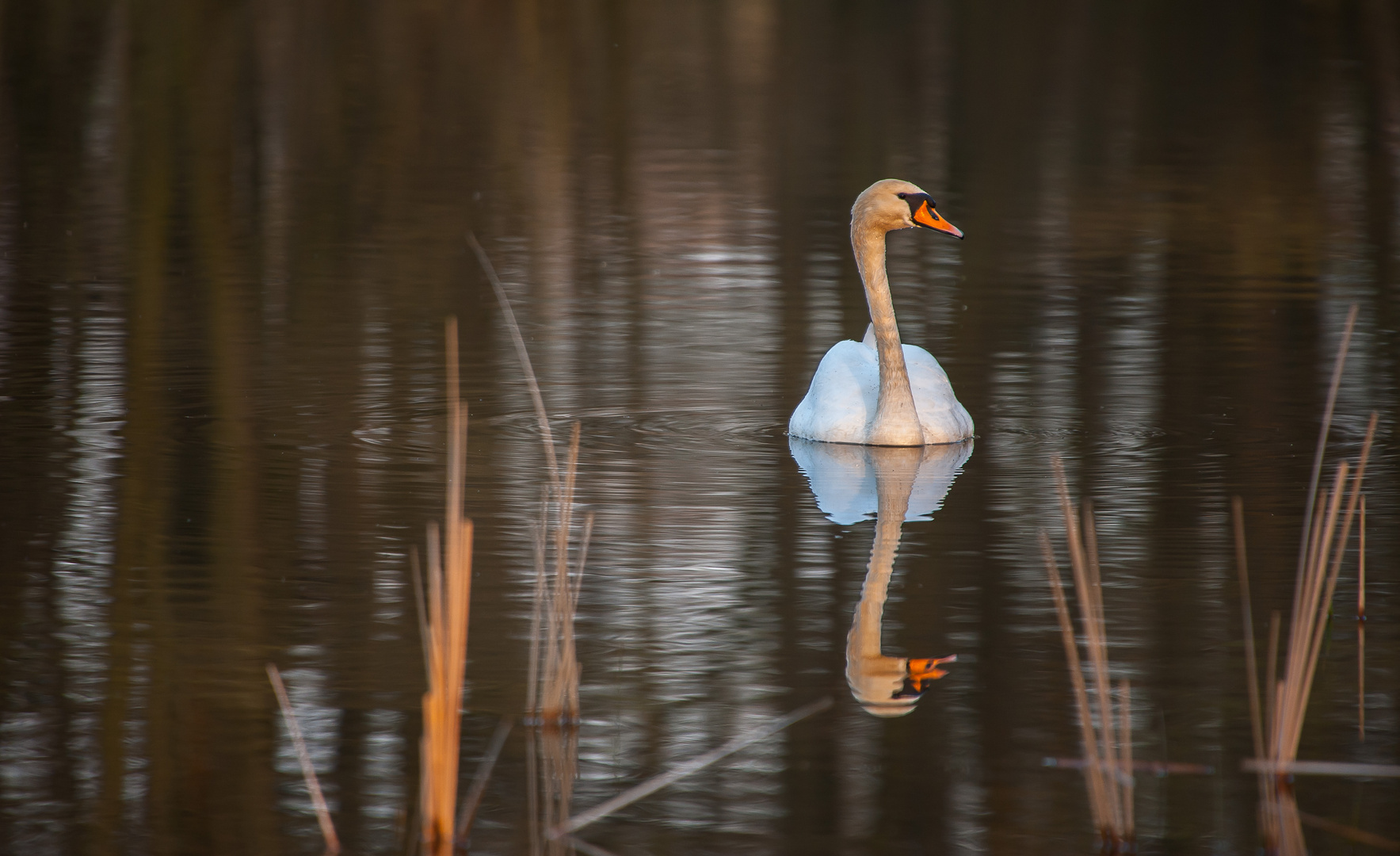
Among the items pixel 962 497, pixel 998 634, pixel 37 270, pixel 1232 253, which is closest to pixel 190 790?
pixel 998 634

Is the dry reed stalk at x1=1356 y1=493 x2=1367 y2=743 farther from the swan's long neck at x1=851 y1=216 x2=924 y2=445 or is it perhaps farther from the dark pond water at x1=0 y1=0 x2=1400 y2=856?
the swan's long neck at x1=851 y1=216 x2=924 y2=445

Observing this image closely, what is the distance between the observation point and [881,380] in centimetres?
1168

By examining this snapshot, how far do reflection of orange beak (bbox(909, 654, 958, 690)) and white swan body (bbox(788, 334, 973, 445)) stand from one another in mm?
4008

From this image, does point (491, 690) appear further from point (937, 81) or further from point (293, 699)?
point (937, 81)

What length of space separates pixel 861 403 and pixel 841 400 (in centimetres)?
14

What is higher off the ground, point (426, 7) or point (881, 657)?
point (426, 7)

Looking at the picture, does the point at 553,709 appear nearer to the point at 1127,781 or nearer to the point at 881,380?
the point at 1127,781

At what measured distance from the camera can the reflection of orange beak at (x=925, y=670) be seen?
7.63m

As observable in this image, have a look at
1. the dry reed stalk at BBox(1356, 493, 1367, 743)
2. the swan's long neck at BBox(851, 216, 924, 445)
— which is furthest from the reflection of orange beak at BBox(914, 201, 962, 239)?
the dry reed stalk at BBox(1356, 493, 1367, 743)

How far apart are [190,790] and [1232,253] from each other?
1405cm

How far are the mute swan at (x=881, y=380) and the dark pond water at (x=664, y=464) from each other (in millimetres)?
285

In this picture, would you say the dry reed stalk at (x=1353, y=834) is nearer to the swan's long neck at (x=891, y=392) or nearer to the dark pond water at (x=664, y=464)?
the dark pond water at (x=664, y=464)

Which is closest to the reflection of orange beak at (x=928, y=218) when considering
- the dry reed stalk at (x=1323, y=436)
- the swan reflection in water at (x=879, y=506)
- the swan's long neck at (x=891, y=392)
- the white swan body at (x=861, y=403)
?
the swan's long neck at (x=891, y=392)

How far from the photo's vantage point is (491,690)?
7.46m
